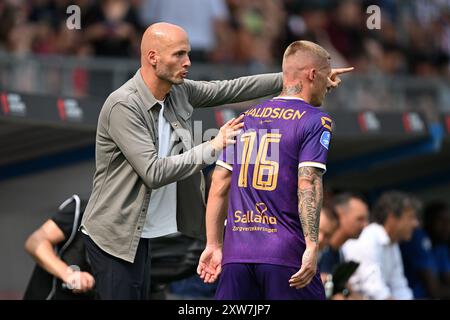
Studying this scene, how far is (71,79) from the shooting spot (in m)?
11.8

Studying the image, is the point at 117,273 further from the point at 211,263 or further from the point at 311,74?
the point at 311,74

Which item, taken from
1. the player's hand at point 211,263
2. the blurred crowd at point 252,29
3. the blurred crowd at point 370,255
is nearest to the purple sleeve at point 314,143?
the player's hand at point 211,263

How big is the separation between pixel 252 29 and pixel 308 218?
926cm

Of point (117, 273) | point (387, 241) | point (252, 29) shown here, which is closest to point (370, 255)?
point (387, 241)

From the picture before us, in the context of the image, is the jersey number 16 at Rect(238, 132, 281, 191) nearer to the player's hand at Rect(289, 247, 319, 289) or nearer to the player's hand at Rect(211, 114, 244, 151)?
the player's hand at Rect(211, 114, 244, 151)

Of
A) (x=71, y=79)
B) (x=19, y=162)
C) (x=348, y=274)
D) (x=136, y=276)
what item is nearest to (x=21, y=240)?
(x=19, y=162)

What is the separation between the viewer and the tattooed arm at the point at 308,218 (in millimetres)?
6688

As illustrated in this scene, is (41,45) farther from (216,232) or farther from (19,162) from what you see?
(216,232)

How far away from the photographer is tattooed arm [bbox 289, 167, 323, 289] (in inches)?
263

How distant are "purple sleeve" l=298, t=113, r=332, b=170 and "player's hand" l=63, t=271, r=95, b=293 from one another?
175cm

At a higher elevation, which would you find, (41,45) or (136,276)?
(41,45)

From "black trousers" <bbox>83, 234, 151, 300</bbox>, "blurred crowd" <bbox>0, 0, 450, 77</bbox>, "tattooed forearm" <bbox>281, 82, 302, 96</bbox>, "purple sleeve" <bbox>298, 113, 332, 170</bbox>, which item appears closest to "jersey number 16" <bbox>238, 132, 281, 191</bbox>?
"purple sleeve" <bbox>298, 113, 332, 170</bbox>

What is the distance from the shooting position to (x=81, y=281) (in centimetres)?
777
